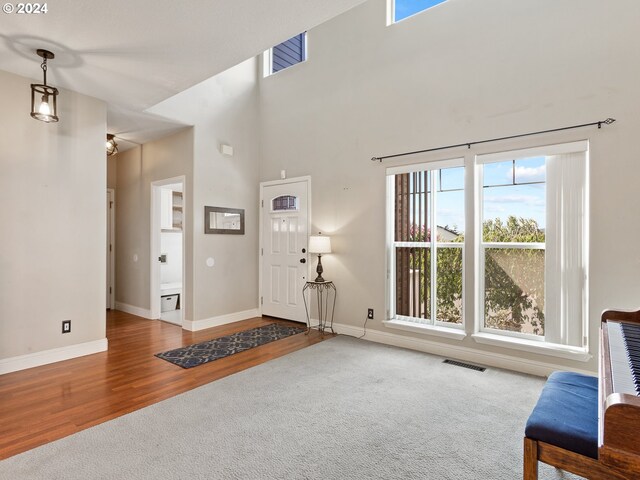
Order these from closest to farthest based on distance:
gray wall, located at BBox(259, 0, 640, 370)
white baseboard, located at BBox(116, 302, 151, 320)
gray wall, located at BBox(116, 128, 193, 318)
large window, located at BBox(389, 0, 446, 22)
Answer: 1. gray wall, located at BBox(259, 0, 640, 370)
2. large window, located at BBox(389, 0, 446, 22)
3. gray wall, located at BBox(116, 128, 193, 318)
4. white baseboard, located at BBox(116, 302, 151, 320)

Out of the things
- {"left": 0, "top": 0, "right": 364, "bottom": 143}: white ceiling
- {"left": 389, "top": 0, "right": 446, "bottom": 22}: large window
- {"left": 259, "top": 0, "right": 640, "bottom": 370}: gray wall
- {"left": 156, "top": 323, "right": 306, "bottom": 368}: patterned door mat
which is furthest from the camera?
{"left": 389, "top": 0, "right": 446, "bottom": 22}: large window

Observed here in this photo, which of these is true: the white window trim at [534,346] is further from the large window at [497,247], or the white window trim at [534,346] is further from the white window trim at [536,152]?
the white window trim at [536,152]

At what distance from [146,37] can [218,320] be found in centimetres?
359

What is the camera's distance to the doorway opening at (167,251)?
210 inches

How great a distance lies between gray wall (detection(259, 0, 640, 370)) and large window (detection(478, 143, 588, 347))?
128 mm

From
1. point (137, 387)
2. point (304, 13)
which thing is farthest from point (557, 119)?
point (137, 387)

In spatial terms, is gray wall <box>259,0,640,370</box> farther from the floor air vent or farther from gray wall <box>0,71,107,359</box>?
gray wall <box>0,71,107,359</box>

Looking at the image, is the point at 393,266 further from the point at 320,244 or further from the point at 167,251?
the point at 167,251

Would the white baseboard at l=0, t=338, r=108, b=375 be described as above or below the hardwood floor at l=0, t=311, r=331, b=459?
above

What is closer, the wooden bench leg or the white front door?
the wooden bench leg

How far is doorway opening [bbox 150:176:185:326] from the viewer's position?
532 cm

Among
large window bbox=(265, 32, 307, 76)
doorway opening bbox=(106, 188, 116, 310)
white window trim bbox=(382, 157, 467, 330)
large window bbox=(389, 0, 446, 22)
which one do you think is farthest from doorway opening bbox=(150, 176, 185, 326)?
large window bbox=(389, 0, 446, 22)

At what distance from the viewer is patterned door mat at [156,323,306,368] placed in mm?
3557

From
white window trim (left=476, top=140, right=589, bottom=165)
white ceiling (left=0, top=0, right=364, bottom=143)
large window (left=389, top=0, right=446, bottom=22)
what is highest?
large window (left=389, top=0, right=446, bottom=22)
